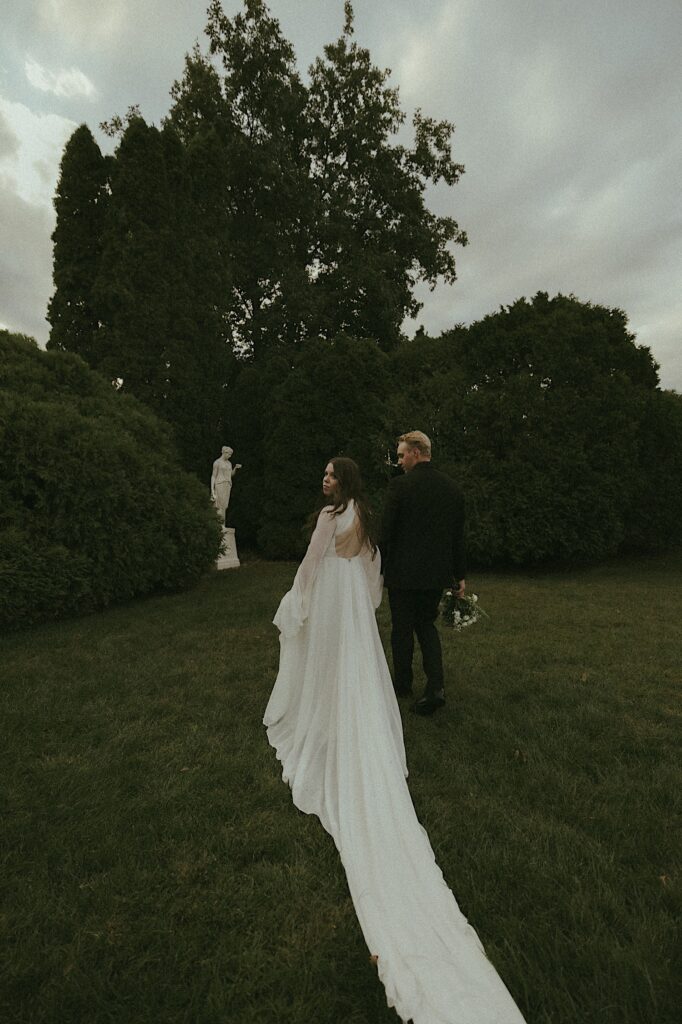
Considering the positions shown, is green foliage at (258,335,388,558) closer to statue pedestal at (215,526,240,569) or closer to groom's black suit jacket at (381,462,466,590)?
statue pedestal at (215,526,240,569)

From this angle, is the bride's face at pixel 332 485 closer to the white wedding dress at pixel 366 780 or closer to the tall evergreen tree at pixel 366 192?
the white wedding dress at pixel 366 780

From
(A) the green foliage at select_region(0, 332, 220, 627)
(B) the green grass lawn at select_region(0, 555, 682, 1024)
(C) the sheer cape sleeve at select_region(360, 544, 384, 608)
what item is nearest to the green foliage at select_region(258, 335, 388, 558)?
(A) the green foliage at select_region(0, 332, 220, 627)

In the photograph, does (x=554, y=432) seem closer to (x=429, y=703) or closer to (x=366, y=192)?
(x=429, y=703)

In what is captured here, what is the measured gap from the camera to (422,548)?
4613mm

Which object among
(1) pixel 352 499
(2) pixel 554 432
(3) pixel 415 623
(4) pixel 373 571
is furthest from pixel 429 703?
(2) pixel 554 432

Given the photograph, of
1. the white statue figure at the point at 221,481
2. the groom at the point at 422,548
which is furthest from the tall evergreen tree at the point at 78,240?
the groom at the point at 422,548

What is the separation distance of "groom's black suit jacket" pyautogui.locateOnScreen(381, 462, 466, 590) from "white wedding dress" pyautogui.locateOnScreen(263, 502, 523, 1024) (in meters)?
0.32

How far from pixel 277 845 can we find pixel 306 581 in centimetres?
184

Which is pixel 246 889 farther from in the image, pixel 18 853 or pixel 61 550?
pixel 61 550

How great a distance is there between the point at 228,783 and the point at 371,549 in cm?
195

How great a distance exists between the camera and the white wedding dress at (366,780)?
6.22 ft

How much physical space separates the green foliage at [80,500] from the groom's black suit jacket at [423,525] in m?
4.81

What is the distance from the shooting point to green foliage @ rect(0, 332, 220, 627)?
7.01 meters

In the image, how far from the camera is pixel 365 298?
59.5 feet
